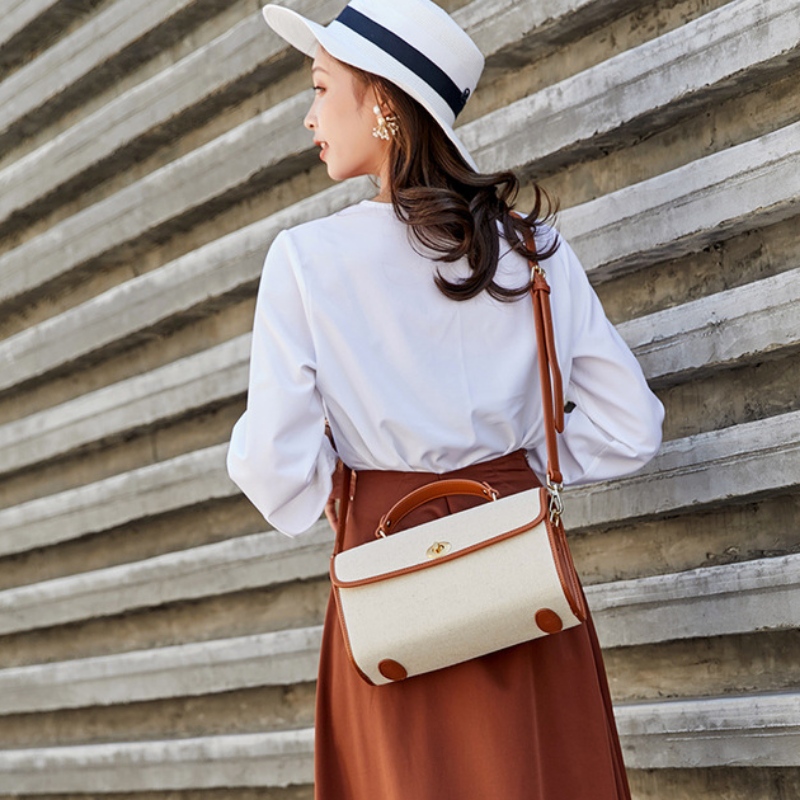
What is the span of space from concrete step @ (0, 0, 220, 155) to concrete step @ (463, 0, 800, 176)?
1.51m

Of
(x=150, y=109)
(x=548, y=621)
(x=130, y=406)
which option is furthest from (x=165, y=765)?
(x=548, y=621)

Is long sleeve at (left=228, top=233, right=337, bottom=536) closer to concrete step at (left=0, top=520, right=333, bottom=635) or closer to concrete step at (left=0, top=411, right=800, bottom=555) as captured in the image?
concrete step at (left=0, top=411, right=800, bottom=555)

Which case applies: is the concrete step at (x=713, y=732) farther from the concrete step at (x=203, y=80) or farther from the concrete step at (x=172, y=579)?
the concrete step at (x=203, y=80)

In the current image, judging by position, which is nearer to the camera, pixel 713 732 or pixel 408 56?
pixel 408 56

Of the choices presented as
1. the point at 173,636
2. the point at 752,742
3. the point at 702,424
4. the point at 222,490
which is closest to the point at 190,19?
the point at 222,490

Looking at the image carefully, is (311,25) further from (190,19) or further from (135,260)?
(135,260)

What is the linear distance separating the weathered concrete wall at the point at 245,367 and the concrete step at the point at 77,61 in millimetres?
13

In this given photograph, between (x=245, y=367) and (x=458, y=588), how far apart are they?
2198 millimetres

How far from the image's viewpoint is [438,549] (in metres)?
2.39

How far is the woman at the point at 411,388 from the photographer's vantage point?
2.48 m

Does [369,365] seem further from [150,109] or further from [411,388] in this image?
[150,109]

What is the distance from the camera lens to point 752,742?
3.06 metres

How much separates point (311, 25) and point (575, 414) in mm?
854

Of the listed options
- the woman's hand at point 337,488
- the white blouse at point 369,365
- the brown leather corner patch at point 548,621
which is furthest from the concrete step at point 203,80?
the brown leather corner patch at point 548,621
